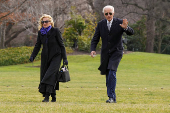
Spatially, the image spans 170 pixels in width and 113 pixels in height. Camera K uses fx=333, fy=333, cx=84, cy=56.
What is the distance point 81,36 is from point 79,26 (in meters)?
1.20

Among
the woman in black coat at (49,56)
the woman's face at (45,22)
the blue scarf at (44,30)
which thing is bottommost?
the woman in black coat at (49,56)

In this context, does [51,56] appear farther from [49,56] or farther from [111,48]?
[111,48]

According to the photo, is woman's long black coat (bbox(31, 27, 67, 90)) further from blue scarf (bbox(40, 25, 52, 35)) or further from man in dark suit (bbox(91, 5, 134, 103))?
man in dark suit (bbox(91, 5, 134, 103))

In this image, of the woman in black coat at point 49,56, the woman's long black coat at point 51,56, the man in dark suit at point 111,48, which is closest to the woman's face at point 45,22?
the woman in black coat at point 49,56

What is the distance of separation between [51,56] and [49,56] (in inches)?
1.9

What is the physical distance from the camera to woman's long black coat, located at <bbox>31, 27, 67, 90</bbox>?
718 centimetres

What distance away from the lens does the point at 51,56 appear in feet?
23.9

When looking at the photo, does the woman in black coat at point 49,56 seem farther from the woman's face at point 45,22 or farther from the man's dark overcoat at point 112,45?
the man's dark overcoat at point 112,45

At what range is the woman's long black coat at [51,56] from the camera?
718cm

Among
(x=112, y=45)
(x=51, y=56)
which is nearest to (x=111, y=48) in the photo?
(x=112, y=45)

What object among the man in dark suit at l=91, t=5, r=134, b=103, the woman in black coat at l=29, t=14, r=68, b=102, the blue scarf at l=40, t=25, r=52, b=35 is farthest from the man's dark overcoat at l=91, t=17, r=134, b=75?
the blue scarf at l=40, t=25, r=52, b=35

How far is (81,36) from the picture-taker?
3506cm

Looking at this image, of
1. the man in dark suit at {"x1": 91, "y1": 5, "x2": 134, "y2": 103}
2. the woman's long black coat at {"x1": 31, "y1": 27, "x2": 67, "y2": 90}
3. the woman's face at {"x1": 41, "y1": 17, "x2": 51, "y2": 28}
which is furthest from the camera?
the woman's face at {"x1": 41, "y1": 17, "x2": 51, "y2": 28}

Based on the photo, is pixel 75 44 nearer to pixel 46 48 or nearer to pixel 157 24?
pixel 157 24
